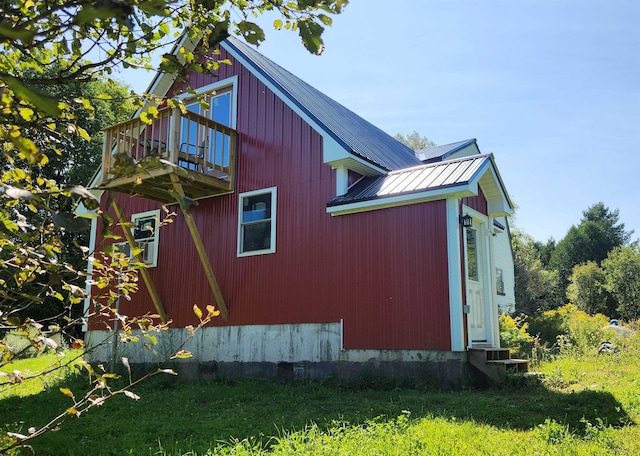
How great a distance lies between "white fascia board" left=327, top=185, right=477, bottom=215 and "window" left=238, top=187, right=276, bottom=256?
4.86 feet

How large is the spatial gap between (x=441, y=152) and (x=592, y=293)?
20.5m

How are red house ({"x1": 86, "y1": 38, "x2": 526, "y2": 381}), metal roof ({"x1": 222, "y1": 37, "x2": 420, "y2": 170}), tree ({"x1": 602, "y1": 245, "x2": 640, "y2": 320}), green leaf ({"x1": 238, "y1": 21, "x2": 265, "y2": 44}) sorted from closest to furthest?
green leaf ({"x1": 238, "y1": 21, "x2": 265, "y2": 44}), red house ({"x1": 86, "y1": 38, "x2": 526, "y2": 381}), metal roof ({"x1": 222, "y1": 37, "x2": 420, "y2": 170}), tree ({"x1": 602, "y1": 245, "x2": 640, "y2": 320})

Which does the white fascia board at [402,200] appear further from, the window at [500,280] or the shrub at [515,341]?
the window at [500,280]

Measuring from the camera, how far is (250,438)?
17.8 feet

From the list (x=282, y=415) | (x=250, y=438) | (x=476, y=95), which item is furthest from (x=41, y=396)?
(x=476, y=95)

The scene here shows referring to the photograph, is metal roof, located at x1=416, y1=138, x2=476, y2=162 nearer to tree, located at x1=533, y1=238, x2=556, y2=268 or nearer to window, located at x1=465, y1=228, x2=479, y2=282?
window, located at x1=465, y1=228, x2=479, y2=282

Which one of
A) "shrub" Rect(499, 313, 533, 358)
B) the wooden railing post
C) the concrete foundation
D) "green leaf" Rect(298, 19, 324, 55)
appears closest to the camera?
"green leaf" Rect(298, 19, 324, 55)

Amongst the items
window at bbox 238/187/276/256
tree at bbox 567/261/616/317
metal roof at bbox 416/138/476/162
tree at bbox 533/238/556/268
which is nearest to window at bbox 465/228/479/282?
window at bbox 238/187/276/256

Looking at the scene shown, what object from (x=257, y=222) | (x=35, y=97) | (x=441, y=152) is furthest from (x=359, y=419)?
(x=441, y=152)

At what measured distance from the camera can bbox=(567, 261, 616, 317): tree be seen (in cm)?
3259

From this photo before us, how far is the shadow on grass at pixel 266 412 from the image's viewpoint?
225 inches

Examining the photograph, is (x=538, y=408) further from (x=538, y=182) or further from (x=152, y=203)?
(x=538, y=182)

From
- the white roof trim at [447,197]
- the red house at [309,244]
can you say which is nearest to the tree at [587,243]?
the white roof trim at [447,197]

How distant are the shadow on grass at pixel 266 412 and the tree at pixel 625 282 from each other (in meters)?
26.4
